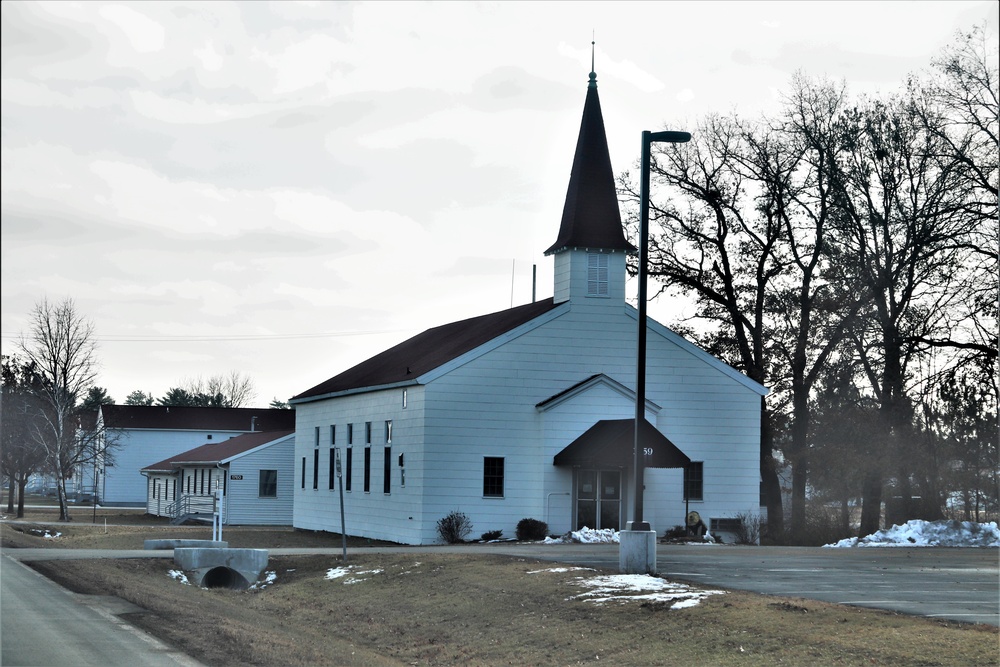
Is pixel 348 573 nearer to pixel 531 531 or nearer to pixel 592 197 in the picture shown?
pixel 531 531

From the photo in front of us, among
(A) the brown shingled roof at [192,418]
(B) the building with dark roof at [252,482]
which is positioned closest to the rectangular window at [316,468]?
(B) the building with dark roof at [252,482]

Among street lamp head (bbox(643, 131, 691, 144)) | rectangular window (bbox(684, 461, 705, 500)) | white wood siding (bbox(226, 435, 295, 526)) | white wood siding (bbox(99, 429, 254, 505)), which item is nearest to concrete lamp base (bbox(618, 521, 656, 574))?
street lamp head (bbox(643, 131, 691, 144))

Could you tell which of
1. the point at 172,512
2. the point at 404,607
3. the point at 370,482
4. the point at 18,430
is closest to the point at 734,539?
the point at 370,482

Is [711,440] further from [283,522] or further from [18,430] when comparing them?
[18,430]

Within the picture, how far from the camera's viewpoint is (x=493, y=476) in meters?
36.0

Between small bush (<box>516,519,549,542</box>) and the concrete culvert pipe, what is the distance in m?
9.72

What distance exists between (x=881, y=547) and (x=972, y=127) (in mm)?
13839

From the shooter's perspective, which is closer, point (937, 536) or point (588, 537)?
point (937, 536)

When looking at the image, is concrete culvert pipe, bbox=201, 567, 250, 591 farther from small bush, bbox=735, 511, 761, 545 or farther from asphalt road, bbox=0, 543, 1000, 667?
small bush, bbox=735, 511, 761, 545

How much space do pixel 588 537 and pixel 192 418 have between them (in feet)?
185

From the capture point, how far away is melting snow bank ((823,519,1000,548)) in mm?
33312

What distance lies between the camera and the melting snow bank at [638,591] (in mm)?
18078

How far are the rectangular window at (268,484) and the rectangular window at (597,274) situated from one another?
85.9 feet

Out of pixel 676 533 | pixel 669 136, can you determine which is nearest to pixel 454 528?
pixel 676 533
